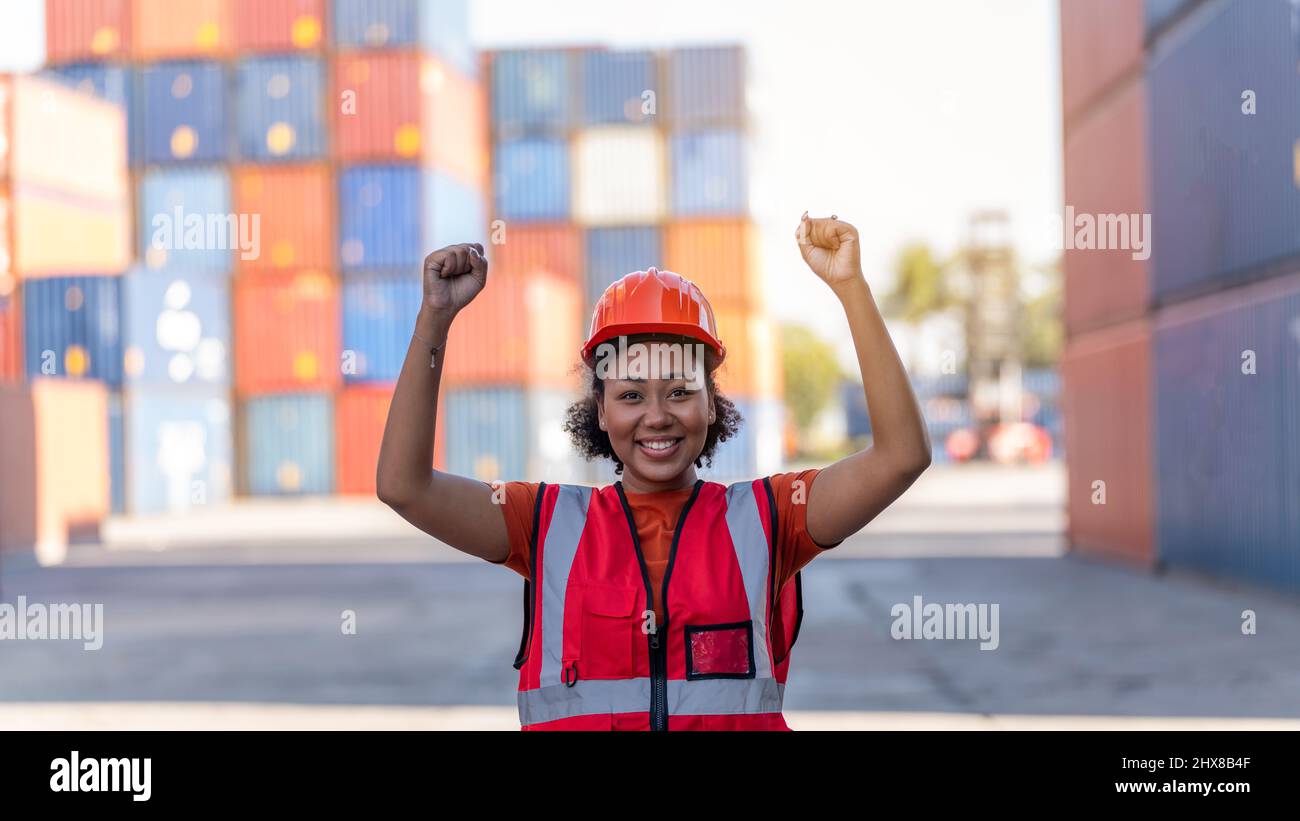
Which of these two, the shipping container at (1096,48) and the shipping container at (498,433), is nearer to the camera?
the shipping container at (1096,48)

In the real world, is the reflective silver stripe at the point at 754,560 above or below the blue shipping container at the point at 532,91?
below

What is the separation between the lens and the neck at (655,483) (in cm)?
256

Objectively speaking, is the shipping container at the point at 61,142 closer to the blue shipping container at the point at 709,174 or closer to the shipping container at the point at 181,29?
the shipping container at the point at 181,29

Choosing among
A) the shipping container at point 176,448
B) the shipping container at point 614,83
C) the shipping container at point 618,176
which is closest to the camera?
the shipping container at point 176,448

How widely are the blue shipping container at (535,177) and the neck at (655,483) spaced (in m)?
36.3

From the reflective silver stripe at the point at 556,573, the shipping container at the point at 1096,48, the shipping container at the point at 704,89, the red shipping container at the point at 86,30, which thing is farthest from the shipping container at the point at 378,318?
the reflective silver stripe at the point at 556,573

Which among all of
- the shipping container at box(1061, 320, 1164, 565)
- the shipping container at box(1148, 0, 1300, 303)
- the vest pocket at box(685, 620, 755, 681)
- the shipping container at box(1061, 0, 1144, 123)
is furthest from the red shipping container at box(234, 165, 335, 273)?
the vest pocket at box(685, 620, 755, 681)

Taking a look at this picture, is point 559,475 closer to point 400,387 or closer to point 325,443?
point 325,443

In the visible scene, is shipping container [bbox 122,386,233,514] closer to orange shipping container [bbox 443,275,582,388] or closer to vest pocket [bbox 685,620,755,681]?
orange shipping container [bbox 443,275,582,388]

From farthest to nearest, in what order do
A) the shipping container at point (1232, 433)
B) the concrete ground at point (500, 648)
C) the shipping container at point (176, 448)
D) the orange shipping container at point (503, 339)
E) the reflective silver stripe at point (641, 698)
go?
the orange shipping container at point (503, 339), the shipping container at point (176, 448), the shipping container at point (1232, 433), the concrete ground at point (500, 648), the reflective silver stripe at point (641, 698)

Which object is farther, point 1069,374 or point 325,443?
point 325,443

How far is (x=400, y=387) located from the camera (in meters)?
2.49
